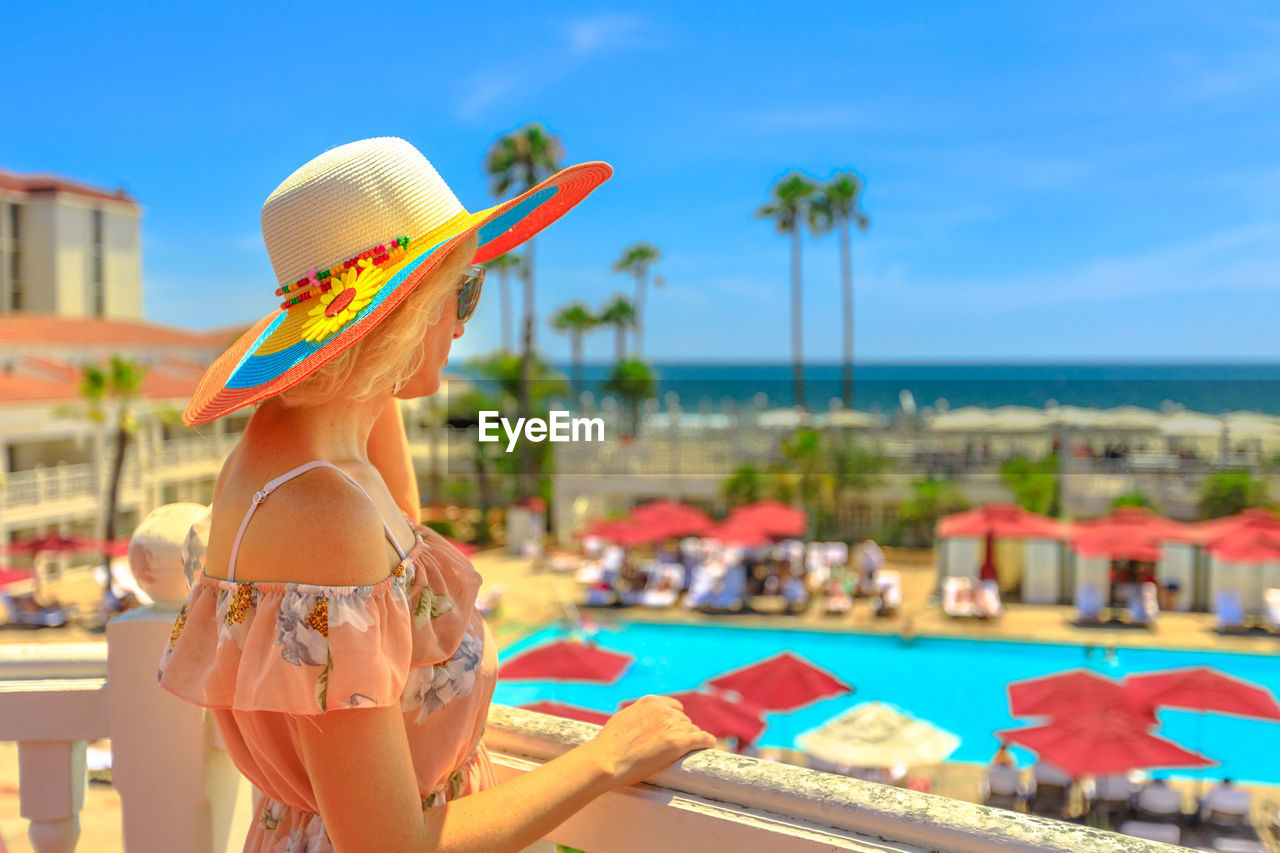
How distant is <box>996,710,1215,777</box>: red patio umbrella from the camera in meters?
9.24

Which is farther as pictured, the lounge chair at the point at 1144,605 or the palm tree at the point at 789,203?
the palm tree at the point at 789,203

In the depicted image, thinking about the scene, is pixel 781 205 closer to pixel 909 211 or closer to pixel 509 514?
pixel 509 514

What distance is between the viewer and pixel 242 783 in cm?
186

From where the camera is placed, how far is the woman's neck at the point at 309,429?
3.91 feet

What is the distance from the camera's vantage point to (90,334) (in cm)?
4150

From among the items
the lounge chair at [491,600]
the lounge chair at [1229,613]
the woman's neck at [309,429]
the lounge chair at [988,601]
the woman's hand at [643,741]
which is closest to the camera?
the woman's neck at [309,429]

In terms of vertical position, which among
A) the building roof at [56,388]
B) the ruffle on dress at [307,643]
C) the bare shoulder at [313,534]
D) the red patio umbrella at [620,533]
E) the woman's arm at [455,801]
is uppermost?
the building roof at [56,388]

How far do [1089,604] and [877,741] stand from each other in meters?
10.6

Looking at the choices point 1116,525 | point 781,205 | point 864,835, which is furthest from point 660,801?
point 781,205

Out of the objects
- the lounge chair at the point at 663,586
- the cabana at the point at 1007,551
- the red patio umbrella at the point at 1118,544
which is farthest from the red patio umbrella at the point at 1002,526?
the lounge chair at the point at 663,586

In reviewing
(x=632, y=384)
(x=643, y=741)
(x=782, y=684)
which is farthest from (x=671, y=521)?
(x=632, y=384)

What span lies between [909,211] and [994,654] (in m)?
134

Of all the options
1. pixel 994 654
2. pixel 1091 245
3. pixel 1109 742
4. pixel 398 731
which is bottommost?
pixel 994 654

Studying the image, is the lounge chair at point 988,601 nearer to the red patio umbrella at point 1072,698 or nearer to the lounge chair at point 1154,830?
the red patio umbrella at point 1072,698
